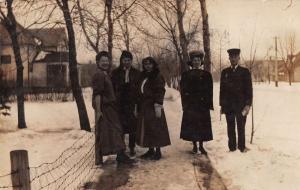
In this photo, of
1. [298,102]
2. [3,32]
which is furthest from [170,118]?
[3,32]

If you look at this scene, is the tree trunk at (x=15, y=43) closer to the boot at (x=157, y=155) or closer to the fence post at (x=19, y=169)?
the boot at (x=157, y=155)

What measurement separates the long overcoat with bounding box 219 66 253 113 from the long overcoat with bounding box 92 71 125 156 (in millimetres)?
1950

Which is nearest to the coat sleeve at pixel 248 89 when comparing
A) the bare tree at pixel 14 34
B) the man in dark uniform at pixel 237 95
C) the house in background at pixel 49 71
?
the man in dark uniform at pixel 237 95

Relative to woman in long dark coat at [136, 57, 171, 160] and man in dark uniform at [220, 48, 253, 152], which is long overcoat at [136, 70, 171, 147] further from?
man in dark uniform at [220, 48, 253, 152]

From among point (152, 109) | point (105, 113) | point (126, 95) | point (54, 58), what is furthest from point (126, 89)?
point (54, 58)

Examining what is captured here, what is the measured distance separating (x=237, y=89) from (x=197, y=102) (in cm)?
74

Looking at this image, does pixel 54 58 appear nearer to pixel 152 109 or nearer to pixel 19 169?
pixel 152 109

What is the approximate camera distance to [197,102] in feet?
26.5

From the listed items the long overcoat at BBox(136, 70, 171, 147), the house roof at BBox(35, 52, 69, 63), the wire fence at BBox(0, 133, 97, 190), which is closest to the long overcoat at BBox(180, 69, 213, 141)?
the long overcoat at BBox(136, 70, 171, 147)

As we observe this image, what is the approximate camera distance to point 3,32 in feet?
124

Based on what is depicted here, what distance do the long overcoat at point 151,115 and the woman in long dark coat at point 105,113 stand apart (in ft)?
1.59

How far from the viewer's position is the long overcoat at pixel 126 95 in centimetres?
789

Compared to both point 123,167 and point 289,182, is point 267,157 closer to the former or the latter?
point 289,182

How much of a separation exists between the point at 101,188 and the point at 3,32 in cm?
3400
